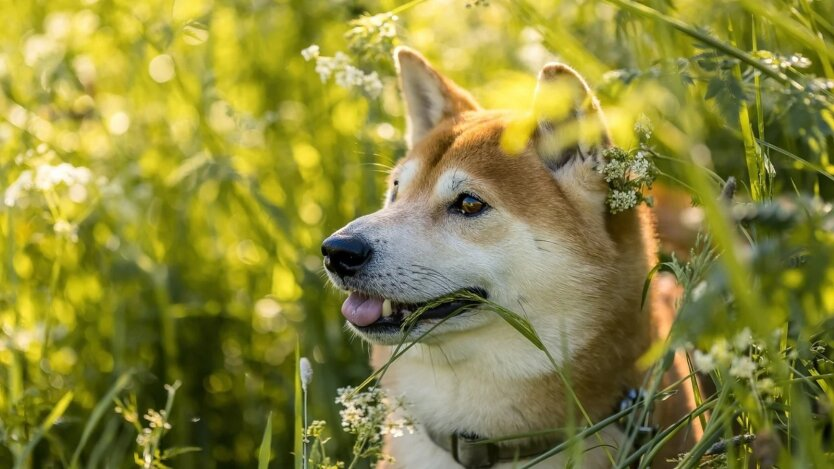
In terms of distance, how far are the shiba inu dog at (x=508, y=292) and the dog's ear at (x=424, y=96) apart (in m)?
0.43

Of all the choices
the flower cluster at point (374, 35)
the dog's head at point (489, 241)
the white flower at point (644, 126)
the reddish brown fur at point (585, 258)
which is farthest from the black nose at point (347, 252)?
the white flower at point (644, 126)

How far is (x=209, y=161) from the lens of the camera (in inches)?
125

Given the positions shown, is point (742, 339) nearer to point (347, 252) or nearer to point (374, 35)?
point (347, 252)

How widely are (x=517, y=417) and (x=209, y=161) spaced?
4.63 ft

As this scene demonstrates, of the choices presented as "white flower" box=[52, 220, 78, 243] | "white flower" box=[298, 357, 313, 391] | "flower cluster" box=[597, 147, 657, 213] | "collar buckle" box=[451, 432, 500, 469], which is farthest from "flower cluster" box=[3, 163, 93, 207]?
"flower cluster" box=[597, 147, 657, 213]

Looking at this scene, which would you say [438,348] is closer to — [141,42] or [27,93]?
[141,42]

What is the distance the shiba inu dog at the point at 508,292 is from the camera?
8.05 ft

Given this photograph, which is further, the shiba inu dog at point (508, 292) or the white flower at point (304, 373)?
the shiba inu dog at point (508, 292)

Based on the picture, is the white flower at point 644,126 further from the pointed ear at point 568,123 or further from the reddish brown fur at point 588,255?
the reddish brown fur at point 588,255

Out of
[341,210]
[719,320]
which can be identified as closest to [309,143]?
[341,210]

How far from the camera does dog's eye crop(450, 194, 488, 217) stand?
2.63 metres

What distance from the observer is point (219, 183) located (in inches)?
134

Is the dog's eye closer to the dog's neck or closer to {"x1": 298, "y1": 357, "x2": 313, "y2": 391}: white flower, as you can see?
the dog's neck

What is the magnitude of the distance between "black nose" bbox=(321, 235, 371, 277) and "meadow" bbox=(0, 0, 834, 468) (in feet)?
1.68
